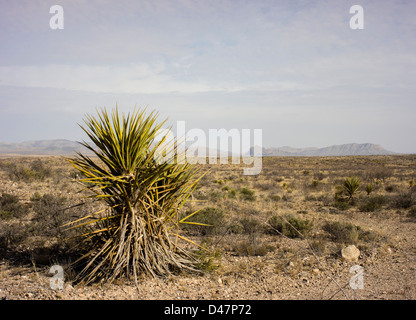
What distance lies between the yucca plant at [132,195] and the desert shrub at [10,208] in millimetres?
5703

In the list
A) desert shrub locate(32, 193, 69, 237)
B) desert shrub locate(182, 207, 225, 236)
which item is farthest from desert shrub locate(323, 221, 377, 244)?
desert shrub locate(32, 193, 69, 237)

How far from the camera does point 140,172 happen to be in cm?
503

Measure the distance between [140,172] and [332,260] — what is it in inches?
174

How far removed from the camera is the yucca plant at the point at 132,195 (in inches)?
188

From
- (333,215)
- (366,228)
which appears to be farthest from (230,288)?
(333,215)

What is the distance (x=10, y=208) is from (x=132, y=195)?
7.40 metres

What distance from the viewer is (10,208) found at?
9969 millimetres

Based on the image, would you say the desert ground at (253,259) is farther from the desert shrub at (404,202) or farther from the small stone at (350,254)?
the desert shrub at (404,202)

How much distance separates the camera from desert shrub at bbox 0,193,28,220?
30.6ft

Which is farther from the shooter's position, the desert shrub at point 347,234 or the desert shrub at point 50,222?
the desert shrub at point 347,234

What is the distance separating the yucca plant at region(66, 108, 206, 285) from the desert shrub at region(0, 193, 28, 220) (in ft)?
18.7

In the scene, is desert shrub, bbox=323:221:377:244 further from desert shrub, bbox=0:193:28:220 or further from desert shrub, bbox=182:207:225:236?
desert shrub, bbox=0:193:28:220

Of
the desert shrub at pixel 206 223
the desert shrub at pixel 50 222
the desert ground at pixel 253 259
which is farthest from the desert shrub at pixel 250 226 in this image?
the desert shrub at pixel 50 222
